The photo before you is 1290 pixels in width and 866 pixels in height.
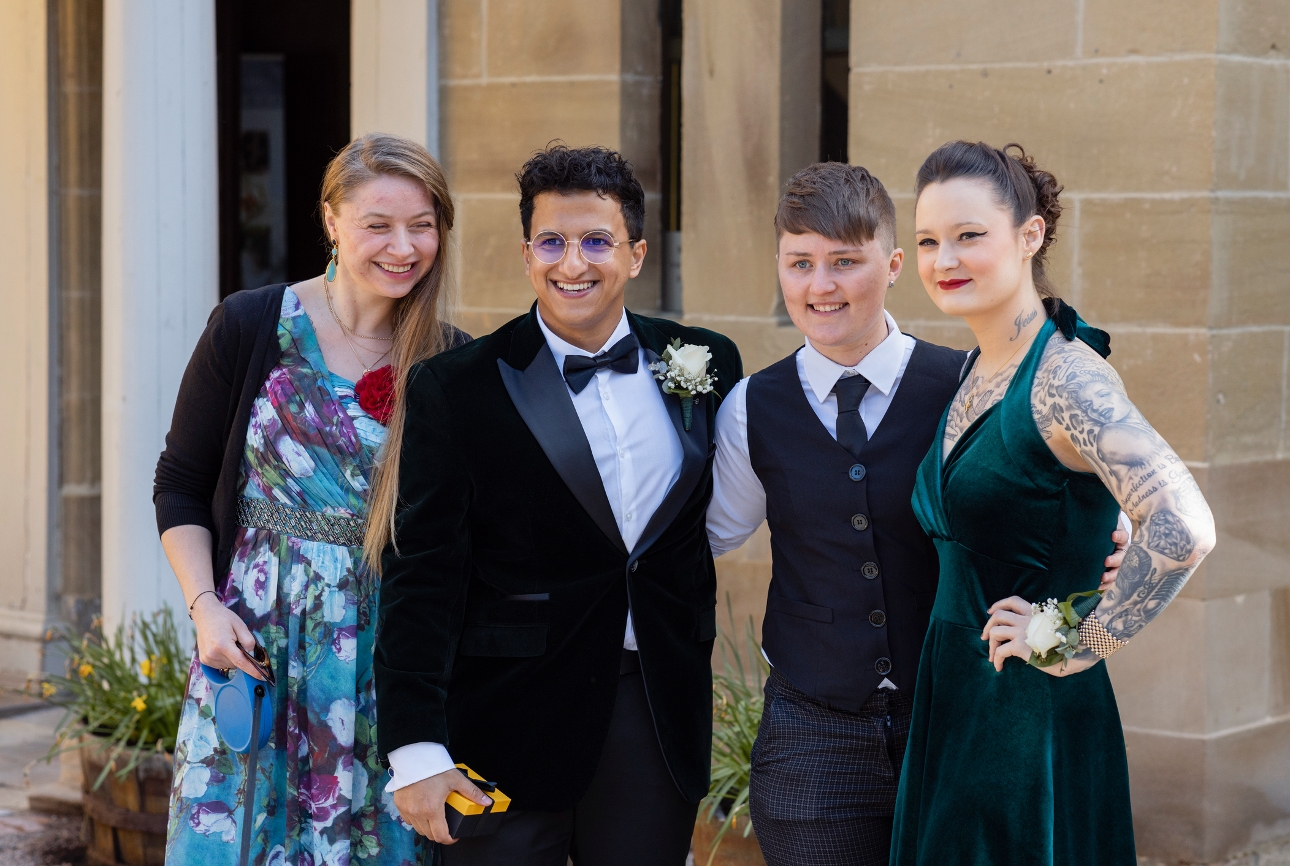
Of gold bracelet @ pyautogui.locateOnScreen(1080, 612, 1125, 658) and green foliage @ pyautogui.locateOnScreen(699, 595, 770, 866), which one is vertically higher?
gold bracelet @ pyautogui.locateOnScreen(1080, 612, 1125, 658)

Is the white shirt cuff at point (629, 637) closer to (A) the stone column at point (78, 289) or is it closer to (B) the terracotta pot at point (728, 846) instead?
(B) the terracotta pot at point (728, 846)

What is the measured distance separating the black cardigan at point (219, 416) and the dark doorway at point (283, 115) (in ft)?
17.1

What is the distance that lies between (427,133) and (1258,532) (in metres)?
3.39

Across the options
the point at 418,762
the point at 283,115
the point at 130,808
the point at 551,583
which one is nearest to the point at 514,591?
the point at 551,583

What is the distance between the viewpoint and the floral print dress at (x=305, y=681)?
2982 mm

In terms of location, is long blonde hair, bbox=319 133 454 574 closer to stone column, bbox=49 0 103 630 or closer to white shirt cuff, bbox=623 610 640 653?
white shirt cuff, bbox=623 610 640 653

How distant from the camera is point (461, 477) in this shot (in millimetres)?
2656

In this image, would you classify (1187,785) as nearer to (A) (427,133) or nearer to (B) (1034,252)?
(B) (1034,252)

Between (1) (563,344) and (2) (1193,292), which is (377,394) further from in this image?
(2) (1193,292)

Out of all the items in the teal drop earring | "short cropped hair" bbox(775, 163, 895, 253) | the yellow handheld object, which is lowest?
the yellow handheld object

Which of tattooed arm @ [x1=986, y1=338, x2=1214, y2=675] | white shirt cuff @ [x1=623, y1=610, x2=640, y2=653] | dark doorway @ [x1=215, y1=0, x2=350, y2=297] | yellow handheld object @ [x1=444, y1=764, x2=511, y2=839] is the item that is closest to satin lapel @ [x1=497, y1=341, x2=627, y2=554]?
white shirt cuff @ [x1=623, y1=610, x2=640, y2=653]

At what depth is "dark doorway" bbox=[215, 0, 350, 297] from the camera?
823 centimetres

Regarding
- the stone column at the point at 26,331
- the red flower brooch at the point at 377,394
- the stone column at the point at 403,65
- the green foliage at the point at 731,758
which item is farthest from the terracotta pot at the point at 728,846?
the stone column at the point at 26,331

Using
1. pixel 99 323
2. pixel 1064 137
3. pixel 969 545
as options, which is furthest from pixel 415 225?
pixel 99 323
